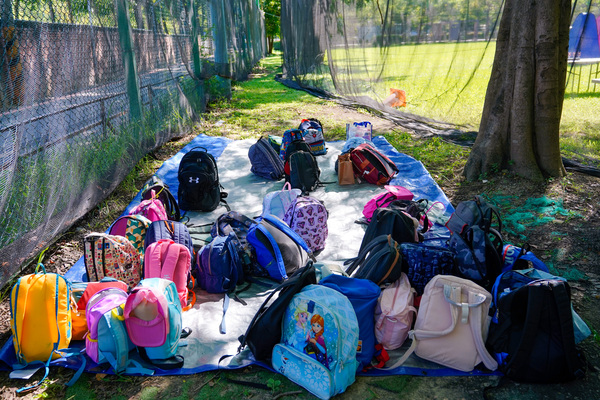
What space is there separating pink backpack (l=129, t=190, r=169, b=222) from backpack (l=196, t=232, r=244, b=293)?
2.31ft

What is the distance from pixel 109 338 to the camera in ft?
7.39

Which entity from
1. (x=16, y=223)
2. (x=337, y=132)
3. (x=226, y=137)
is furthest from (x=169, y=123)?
(x=16, y=223)

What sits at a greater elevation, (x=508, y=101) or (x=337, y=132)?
(x=508, y=101)

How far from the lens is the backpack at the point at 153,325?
2.27 metres

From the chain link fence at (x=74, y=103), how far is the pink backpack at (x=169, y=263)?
104cm

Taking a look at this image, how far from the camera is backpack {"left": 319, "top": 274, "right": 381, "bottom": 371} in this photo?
2.32m

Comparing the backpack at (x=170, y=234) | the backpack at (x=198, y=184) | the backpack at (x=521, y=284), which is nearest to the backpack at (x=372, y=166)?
the backpack at (x=198, y=184)

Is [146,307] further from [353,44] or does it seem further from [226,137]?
[353,44]

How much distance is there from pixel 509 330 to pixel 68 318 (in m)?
2.32

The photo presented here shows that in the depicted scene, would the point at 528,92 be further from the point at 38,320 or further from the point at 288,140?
the point at 38,320

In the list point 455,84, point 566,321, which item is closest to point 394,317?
point 566,321

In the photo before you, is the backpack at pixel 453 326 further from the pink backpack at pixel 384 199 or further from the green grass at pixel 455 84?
the green grass at pixel 455 84

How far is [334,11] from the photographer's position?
9.51 metres

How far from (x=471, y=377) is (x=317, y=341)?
82 centimetres
